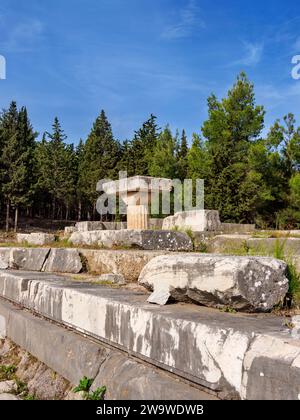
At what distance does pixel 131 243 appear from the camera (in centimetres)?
625

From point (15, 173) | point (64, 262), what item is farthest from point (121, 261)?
point (15, 173)

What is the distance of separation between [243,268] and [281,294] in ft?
1.25

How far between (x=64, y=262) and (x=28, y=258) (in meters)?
1.02

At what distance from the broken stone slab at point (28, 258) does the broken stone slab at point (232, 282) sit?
377 centimetres

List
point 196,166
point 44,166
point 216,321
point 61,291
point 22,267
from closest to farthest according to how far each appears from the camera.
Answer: point 216,321
point 61,291
point 22,267
point 196,166
point 44,166

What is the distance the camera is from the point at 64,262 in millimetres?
6199

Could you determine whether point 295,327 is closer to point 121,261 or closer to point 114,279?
point 114,279

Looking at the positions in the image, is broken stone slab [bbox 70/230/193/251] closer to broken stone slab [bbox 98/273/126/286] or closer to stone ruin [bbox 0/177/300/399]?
stone ruin [bbox 0/177/300/399]

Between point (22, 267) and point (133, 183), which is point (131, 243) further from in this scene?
point (133, 183)

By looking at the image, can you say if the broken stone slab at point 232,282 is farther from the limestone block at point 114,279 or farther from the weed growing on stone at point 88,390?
the limestone block at point 114,279

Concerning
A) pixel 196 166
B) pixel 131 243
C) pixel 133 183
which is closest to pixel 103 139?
pixel 196 166

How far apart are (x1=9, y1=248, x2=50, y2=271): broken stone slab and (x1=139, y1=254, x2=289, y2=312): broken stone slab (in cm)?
377

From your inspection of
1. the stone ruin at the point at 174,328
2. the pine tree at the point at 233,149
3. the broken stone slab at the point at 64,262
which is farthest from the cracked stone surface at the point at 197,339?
the pine tree at the point at 233,149

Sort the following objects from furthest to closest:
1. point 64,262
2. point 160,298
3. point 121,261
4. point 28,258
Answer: point 28,258
point 64,262
point 121,261
point 160,298
